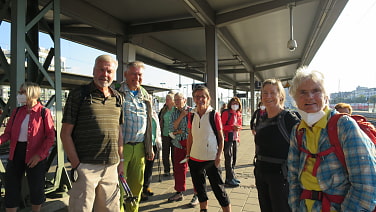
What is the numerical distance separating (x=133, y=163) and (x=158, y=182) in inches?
107

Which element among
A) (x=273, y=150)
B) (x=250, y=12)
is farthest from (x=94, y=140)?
(x=250, y=12)

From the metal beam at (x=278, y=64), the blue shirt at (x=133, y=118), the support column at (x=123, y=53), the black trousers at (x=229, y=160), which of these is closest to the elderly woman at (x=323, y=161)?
the blue shirt at (x=133, y=118)

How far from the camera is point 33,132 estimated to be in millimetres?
3283

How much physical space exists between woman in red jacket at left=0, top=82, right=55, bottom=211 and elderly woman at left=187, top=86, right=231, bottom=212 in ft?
6.53

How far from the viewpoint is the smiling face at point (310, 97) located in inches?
62.4

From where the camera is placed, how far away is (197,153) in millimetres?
3283

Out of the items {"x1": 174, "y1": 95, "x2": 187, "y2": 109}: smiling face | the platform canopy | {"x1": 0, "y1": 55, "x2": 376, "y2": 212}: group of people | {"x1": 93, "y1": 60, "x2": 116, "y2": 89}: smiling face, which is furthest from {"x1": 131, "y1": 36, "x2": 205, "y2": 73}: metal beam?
{"x1": 93, "y1": 60, "x2": 116, "y2": 89}: smiling face

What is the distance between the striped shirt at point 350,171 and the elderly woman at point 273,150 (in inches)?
29.8

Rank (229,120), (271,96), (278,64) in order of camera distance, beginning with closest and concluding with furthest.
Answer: (271,96), (229,120), (278,64)

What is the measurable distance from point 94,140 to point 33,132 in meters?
1.54

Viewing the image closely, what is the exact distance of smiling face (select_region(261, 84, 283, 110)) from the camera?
8.45 ft

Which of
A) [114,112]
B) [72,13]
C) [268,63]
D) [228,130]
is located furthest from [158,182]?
[268,63]

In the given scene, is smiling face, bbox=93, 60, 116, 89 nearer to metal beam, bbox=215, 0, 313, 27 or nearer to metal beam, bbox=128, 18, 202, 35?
metal beam, bbox=215, 0, 313, 27

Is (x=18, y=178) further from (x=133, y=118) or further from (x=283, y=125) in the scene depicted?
(x=283, y=125)
